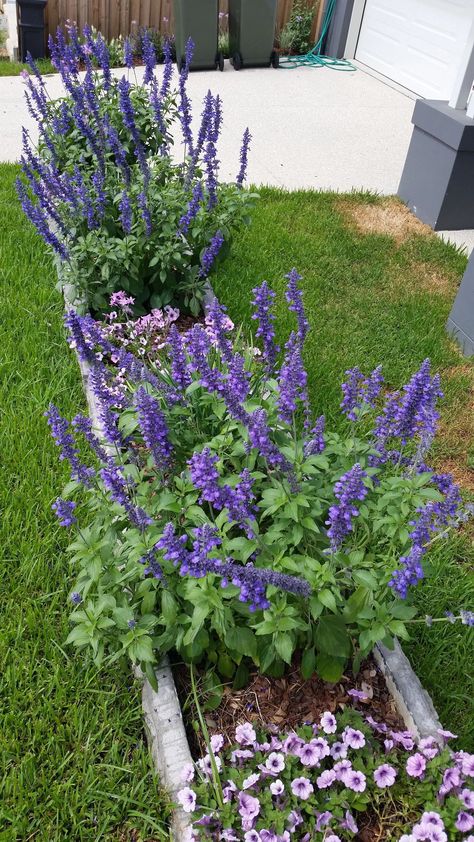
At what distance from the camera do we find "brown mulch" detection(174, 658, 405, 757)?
2131 mm

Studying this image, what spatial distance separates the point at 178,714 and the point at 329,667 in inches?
19.8

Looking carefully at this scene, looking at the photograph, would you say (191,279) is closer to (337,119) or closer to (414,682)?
(414,682)

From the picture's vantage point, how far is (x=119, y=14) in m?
9.49

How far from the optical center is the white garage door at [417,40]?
688 centimetres

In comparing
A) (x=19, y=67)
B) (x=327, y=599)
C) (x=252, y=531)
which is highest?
(x=252, y=531)

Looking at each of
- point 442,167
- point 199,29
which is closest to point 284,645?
point 442,167

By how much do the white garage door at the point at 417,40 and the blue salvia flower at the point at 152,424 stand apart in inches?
248

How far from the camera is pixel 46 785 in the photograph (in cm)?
202

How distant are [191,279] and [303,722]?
250cm

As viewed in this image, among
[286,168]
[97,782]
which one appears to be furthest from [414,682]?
[286,168]

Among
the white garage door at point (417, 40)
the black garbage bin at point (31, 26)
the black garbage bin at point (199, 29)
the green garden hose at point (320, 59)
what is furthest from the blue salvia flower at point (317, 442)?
the green garden hose at point (320, 59)

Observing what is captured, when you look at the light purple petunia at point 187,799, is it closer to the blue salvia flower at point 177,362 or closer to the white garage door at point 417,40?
the blue salvia flower at point 177,362

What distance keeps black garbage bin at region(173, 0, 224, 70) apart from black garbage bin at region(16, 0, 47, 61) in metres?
1.77

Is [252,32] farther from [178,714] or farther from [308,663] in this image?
[178,714]
